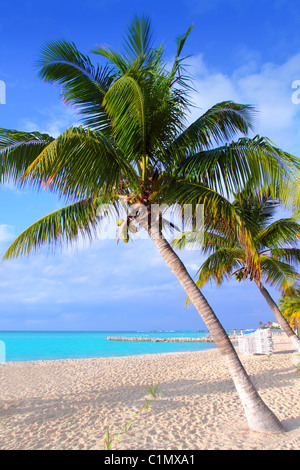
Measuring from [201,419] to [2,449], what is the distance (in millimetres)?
3308

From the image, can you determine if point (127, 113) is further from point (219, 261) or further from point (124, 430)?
point (219, 261)

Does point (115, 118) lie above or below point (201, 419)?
above

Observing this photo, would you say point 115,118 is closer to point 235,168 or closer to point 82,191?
point 82,191

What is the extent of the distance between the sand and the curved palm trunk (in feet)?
0.60

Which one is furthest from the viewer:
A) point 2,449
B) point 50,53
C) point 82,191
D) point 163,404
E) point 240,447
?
point 163,404

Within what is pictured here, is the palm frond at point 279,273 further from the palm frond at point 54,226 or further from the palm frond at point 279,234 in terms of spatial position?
the palm frond at point 54,226

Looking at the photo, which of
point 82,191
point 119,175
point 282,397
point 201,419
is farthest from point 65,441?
point 282,397

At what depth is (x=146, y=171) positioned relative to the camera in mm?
5984

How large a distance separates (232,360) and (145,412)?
246cm

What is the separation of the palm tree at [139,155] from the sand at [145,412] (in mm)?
771

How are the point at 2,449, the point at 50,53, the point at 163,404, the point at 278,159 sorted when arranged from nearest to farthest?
the point at 2,449
the point at 278,159
the point at 50,53
the point at 163,404

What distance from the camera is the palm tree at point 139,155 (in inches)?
205

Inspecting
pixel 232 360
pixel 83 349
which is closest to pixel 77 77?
pixel 232 360

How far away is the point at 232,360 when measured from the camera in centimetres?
517
